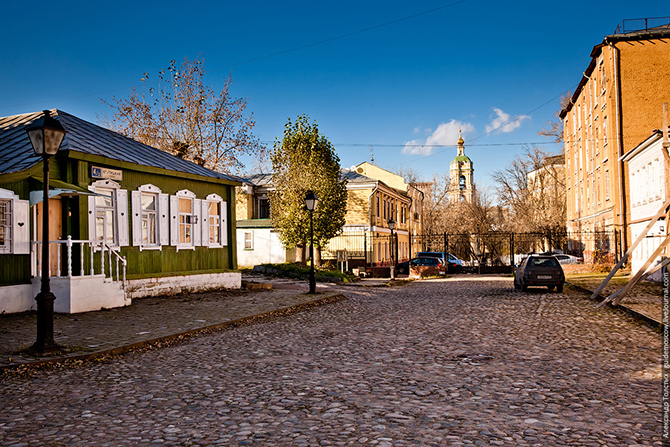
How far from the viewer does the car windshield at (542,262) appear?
69.8ft

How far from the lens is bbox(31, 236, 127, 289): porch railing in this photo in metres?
13.5

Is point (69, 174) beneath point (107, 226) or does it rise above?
above

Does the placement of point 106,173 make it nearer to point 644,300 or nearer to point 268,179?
point 644,300

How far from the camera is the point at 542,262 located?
844 inches

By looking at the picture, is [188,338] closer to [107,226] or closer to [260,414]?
[260,414]

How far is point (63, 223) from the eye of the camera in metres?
14.5

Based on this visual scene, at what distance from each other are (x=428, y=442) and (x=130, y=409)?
304 cm

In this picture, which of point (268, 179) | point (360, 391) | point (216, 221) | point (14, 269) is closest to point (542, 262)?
point (216, 221)

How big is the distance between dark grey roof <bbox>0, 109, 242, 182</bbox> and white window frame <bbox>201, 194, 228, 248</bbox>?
877mm

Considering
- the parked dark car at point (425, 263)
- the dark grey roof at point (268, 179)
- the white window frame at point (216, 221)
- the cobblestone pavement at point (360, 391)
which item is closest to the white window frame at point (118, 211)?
the white window frame at point (216, 221)

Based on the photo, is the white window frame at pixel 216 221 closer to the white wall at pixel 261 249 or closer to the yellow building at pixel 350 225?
the yellow building at pixel 350 225

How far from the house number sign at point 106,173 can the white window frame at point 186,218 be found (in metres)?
2.46

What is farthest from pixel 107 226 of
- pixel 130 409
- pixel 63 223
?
pixel 130 409

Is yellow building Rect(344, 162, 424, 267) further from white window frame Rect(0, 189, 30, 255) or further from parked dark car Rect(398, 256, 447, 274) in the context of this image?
white window frame Rect(0, 189, 30, 255)
